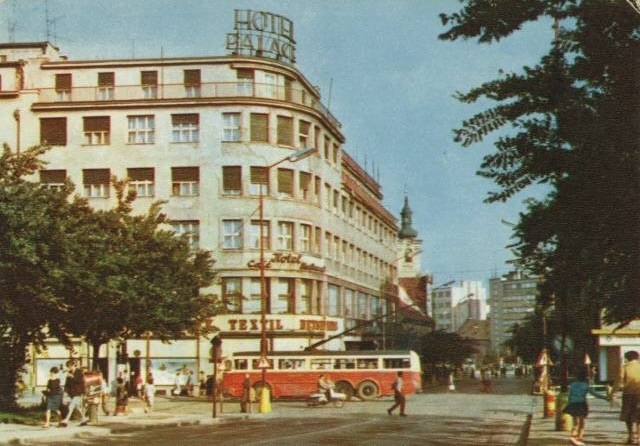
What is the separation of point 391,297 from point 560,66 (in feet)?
263

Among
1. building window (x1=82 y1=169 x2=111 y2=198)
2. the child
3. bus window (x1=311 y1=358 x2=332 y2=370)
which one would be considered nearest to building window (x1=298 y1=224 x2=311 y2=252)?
building window (x1=82 y1=169 x2=111 y2=198)

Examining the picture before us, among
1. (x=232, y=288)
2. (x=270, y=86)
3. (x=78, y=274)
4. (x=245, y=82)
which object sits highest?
(x=245, y=82)

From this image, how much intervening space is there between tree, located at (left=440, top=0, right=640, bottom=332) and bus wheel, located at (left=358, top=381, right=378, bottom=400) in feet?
127

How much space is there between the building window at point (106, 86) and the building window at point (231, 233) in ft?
32.6

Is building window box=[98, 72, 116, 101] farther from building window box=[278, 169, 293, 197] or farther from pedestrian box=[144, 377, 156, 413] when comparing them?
pedestrian box=[144, 377, 156, 413]

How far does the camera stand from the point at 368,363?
161 ft

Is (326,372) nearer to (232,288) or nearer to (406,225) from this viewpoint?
(232,288)

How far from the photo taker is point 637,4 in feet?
29.1

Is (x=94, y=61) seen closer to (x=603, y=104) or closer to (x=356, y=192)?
(x=356, y=192)

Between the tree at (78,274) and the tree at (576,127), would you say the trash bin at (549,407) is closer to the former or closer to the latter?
the tree at (78,274)

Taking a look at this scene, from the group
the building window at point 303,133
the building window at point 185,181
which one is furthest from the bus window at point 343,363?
the building window at point 303,133

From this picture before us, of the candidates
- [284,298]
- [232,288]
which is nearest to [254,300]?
[232,288]

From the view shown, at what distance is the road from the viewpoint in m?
21.7

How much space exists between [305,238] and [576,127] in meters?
50.8
